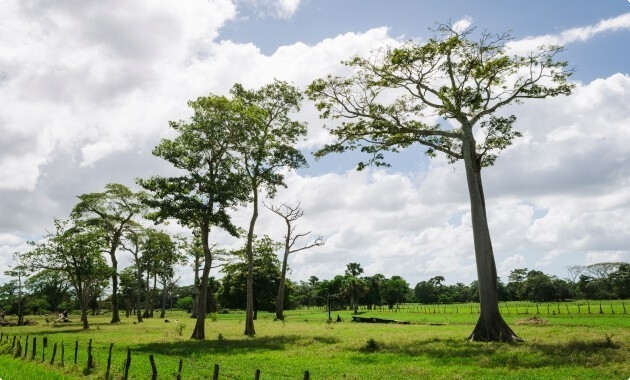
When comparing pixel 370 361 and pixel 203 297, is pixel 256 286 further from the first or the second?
pixel 370 361

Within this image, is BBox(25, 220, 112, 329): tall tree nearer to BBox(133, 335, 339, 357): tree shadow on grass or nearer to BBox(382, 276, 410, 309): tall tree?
BBox(133, 335, 339, 357): tree shadow on grass

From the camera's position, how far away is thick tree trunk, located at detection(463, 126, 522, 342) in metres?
24.2

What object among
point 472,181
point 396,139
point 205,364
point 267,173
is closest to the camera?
point 205,364

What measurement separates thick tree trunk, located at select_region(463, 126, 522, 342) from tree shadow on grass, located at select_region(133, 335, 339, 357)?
8.30m

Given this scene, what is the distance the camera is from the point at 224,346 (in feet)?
85.8

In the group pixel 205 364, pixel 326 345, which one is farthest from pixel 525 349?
pixel 205 364

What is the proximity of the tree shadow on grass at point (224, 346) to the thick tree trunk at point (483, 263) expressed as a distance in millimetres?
8302

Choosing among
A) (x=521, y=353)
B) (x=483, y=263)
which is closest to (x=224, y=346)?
(x=483, y=263)

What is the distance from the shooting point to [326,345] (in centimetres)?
2489

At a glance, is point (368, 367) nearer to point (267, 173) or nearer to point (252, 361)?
point (252, 361)

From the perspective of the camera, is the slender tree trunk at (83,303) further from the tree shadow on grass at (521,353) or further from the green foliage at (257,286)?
the tree shadow on grass at (521,353)

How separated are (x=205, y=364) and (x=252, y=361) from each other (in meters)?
2.04

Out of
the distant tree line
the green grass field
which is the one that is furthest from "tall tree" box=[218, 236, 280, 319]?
the green grass field

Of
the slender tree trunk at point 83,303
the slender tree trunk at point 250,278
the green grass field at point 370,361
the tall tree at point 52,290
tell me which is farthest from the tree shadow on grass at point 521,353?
the tall tree at point 52,290
